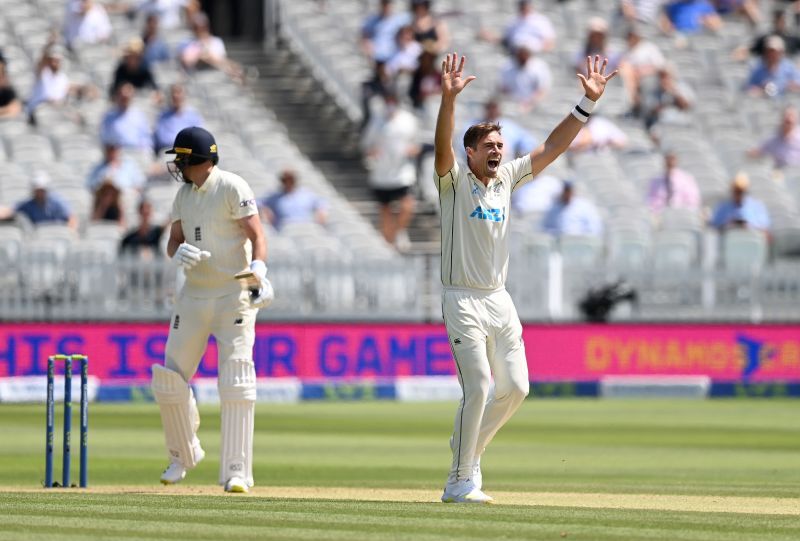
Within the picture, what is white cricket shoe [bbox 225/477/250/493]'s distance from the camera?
364 inches

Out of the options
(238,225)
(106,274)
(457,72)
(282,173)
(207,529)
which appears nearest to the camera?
(207,529)

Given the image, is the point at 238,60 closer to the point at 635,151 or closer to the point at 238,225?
the point at 635,151

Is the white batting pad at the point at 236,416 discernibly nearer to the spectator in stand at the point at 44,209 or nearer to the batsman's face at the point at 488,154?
the batsman's face at the point at 488,154

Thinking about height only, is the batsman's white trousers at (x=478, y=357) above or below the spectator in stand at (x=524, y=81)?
below

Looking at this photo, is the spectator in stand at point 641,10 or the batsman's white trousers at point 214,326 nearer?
the batsman's white trousers at point 214,326

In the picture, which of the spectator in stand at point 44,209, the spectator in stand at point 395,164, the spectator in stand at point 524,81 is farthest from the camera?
the spectator in stand at point 524,81

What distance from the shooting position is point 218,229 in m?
9.36

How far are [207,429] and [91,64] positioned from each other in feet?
28.5

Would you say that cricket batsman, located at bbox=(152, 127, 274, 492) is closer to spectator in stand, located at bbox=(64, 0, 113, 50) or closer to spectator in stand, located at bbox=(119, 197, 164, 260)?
spectator in stand, located at bbox=(119, 197, 164, 260)

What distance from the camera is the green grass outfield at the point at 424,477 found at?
7.37 m

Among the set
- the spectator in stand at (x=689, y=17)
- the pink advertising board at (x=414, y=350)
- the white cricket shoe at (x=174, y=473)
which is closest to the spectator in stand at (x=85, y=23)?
the pink advertising board at (x=414, y=350)

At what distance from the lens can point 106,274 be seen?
17.7 m

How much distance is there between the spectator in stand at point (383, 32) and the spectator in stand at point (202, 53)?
5.89 ft

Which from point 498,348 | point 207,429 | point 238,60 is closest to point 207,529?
point 498,348
